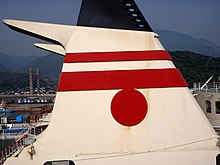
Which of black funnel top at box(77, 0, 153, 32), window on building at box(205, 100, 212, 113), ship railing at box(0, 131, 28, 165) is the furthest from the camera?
window on building at box(205, 100, 212, 113)

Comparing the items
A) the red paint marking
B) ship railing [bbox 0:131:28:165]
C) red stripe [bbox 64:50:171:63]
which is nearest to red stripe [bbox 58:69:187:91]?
the red paint marking

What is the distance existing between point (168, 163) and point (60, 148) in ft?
8.39

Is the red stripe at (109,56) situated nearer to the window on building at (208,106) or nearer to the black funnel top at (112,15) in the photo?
the black funnel top at (112,15)

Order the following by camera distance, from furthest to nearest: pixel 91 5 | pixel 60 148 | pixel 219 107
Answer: pixel 219 107 < pixel 91 5 < pixel 60 148

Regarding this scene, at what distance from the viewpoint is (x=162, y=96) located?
6758 millimetres

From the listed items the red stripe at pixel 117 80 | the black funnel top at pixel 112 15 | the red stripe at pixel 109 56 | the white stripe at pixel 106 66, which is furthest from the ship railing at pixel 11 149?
the black funnel top at pixel 112 15

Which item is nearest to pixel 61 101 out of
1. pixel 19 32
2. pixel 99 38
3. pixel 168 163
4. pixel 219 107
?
pixel 99 38

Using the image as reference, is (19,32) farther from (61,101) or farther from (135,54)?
(135,54)

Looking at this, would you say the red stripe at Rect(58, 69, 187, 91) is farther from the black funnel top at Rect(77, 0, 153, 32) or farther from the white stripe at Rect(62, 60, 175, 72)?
the black funnel top at Rect(77, 0, 153, 32)

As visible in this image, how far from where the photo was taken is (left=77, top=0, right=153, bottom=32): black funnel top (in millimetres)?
6863

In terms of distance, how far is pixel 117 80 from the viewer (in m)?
6.68

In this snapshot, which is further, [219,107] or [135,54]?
[219,107]

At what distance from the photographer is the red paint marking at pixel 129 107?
662 centimetres

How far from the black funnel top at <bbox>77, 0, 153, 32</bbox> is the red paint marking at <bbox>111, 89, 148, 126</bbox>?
1.62 meters
